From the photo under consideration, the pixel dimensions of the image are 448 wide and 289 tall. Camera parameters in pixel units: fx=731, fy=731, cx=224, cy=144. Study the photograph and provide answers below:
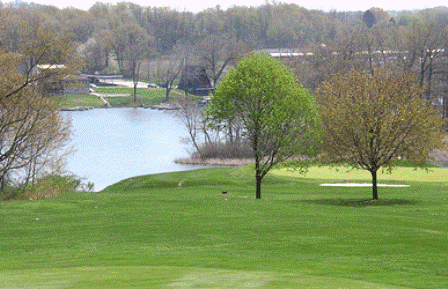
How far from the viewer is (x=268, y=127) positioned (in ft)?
98.1

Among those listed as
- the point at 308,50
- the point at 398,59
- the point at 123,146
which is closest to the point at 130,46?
the point at 308,50

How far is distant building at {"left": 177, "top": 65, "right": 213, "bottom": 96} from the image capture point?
425 feet

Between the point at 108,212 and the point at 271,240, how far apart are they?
26.2 ft

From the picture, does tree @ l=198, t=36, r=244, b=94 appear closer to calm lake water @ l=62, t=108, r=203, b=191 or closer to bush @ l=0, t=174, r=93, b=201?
calm lake water @ l=62, t=108, r=203, b=191

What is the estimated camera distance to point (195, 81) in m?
136

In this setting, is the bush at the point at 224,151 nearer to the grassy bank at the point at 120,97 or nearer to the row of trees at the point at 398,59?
the row of trees at the point at 398,59

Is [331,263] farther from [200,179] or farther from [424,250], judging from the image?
[200,179]

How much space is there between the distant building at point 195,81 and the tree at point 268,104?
99.2 metres

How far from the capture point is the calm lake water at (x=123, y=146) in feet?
204

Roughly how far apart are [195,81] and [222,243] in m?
120

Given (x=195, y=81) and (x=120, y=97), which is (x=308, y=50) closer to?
(x=195, y=81)

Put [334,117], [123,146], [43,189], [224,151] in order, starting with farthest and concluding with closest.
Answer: [123,146]
[224,151]
[43,189]
[334,117]

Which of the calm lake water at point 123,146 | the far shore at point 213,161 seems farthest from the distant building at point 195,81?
the far shore at point 213,161

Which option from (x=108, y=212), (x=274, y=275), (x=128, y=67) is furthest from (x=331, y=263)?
(x=128, y=67)
